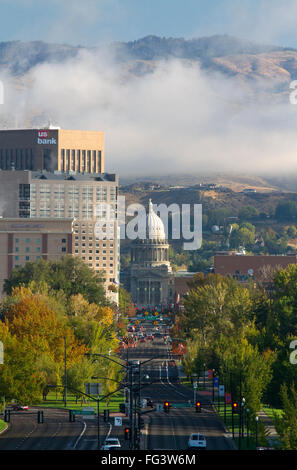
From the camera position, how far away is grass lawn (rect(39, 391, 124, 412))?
420 ft

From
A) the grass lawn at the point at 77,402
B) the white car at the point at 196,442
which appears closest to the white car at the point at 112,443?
the white car at the point at 196,442

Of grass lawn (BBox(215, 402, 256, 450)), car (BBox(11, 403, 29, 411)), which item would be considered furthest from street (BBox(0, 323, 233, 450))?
car (BBox(11, 403, 29, 411))

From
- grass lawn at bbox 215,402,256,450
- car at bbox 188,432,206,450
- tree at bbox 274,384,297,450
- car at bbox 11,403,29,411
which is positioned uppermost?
tree at bbox 274,384,297,450

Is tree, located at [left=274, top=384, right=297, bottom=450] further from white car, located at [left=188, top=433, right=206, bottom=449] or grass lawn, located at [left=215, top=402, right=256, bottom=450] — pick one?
grass lawn, located at [left=215, top=402, right=256, bottom=450]

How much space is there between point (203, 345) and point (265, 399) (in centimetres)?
3855

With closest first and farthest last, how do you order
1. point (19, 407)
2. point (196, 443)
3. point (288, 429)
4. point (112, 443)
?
1. point (288, 429)
2. point (112, 443)
3. point (196, 443)
4. point (19, 407)

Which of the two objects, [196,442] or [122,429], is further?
[122,429]

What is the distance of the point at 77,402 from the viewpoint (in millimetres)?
134625

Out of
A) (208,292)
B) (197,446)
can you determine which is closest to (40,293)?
(208,292)

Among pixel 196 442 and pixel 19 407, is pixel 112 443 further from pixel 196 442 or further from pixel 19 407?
pixel 19 407

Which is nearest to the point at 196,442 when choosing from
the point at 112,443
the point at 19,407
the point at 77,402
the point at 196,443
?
the point at 196,443

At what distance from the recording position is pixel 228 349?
13225 cm

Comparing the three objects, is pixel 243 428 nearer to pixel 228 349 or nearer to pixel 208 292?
pixel 228 349

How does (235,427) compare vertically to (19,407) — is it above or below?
above
